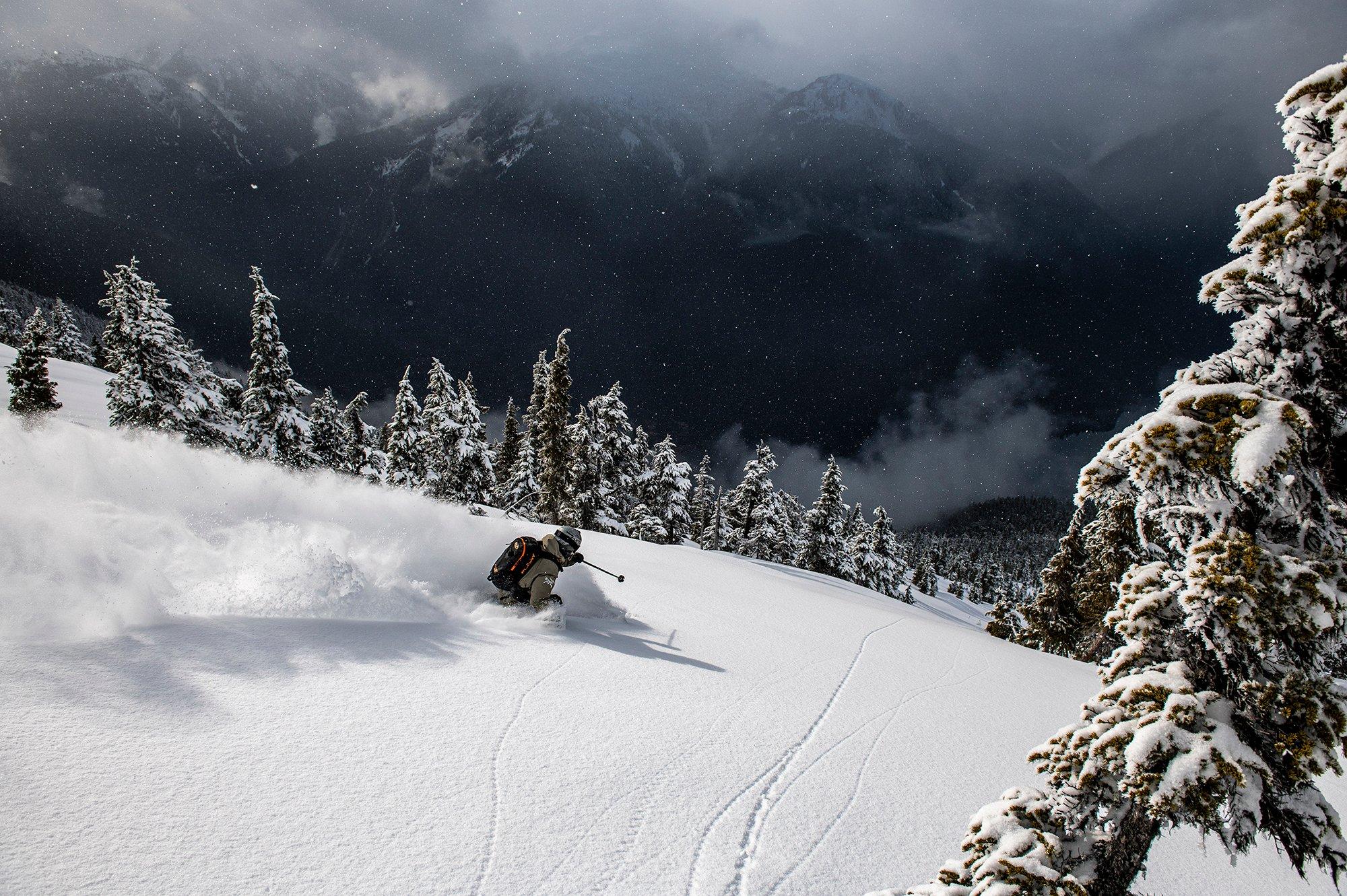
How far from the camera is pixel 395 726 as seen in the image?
4.52 m

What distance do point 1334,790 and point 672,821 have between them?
9875 mm

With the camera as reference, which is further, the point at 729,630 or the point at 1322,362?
the point at 729,630

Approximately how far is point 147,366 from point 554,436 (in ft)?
62.5

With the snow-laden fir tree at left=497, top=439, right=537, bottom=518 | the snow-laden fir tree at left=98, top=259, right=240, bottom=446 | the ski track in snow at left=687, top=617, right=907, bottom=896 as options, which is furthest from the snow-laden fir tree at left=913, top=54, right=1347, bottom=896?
the snow-laden fir tree at left=497, top=439, right=537, bottom=518

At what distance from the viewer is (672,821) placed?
160 inches

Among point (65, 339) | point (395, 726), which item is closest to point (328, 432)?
point (395, 726)

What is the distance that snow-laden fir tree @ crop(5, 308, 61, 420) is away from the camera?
3020cm

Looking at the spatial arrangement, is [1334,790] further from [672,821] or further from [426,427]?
[426,427]

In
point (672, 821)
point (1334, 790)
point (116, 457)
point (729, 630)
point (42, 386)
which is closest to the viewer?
point (672, 821)

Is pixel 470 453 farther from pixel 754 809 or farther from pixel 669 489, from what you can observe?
pixel 754 809

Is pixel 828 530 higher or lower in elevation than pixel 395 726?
higher

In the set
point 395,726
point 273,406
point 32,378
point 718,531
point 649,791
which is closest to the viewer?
point 649,791

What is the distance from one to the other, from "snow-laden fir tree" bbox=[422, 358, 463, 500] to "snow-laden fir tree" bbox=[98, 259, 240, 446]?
1117cm

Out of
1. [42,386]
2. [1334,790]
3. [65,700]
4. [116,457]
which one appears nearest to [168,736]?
[65,700]
